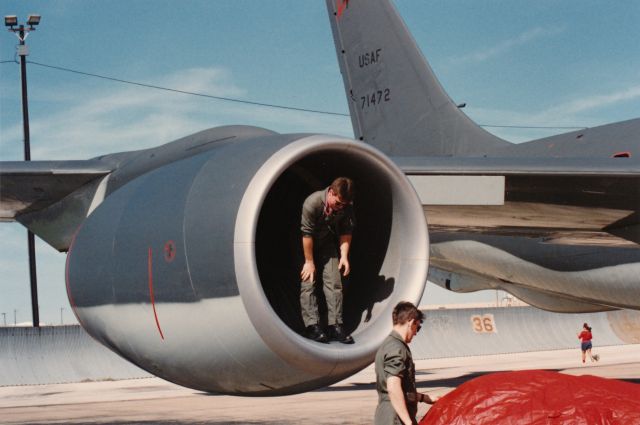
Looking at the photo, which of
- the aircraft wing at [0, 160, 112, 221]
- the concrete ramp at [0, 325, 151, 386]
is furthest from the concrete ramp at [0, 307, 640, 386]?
the aircraft wing at [0, 160, 112, 221]

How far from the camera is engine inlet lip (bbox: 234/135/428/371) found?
5.20 metres

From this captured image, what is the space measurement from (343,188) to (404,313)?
2.45ft

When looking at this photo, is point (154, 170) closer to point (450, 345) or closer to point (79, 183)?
point (79, 183)

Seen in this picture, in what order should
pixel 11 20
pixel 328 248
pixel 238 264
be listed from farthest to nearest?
1. pixel 11 20
2. pixel 328 248
3. pixel 238 264

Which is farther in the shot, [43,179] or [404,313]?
[43,179]

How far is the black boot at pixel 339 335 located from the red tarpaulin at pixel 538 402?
772mm

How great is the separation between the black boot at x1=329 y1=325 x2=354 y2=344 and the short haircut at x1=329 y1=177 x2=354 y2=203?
2.34ft

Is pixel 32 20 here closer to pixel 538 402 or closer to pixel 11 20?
pixel 11 20

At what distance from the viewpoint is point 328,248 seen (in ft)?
19.8

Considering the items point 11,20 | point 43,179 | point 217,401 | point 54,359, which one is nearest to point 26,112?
point 11,20

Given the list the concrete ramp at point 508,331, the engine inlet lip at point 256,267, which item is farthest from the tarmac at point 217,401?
the engine inlet lip at point 256,267

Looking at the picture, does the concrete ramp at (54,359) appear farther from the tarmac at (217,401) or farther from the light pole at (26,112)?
the light pole at (26,112)

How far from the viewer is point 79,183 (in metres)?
7.60

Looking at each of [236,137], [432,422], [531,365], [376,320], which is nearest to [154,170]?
[236,137]
